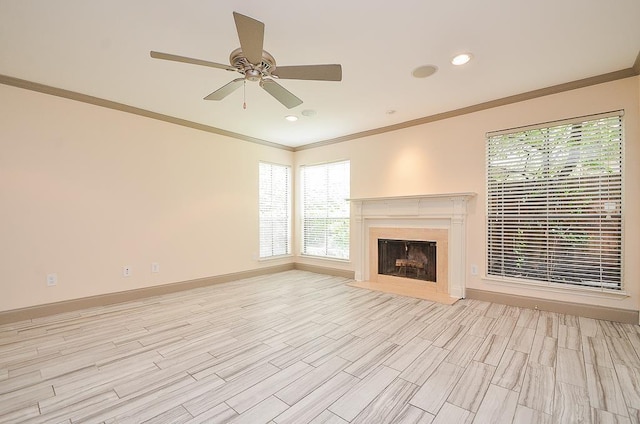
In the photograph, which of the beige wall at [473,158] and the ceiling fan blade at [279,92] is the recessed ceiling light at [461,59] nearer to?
the beige wall at [473,158]

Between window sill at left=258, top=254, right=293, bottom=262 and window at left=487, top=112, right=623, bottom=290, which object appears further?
window sill at left=258, top=254, right=293, bottom=262

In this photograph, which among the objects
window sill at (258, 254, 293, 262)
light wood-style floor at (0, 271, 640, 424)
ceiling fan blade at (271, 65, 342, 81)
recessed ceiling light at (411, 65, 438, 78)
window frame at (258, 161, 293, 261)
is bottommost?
light wood-style floor at (0, 271, 640, 424)

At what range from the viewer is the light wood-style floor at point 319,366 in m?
1.71

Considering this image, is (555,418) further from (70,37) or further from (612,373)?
(70,37)

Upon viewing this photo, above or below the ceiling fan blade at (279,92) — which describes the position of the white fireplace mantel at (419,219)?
below

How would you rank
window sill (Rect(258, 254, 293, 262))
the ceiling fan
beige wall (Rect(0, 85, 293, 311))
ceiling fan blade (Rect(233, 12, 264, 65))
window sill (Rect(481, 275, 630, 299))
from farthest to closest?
window sill (Rect(258, 254, 293, 262))
beige wall (Rect(0, 85, 293, 311))
window sill (Rect(481, 275, 630, 299))
the ceiling fan
ceiling fan blade (Rect(233, 12, 264, 65))

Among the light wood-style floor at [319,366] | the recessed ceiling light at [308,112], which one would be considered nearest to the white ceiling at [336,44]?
the recessed ceiling light at [308,112]

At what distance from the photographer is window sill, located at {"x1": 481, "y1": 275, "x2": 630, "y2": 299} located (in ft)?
Result: 10.0

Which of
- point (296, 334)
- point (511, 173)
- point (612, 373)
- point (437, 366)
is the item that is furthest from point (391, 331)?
point (511, 173)

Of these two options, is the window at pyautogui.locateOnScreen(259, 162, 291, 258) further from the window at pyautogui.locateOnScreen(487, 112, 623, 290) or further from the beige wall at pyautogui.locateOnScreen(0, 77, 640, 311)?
the window at pyautogui.locateOnScreen(487, 112, 623, 290)

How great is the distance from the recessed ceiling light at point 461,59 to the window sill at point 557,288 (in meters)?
2.66

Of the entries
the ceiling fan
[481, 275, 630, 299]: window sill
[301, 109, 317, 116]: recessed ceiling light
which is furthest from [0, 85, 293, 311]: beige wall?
[481, 275, 630, 299]: window sill

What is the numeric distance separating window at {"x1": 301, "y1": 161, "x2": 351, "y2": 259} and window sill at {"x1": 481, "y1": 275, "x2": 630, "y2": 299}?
96.7 inches

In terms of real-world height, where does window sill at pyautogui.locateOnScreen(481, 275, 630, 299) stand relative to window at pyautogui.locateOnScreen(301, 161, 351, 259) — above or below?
below
